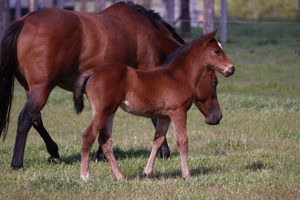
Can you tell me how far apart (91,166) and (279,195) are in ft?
7.73

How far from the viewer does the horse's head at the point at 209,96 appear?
632cm

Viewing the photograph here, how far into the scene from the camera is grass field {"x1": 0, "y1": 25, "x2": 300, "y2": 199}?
4848 millimetres

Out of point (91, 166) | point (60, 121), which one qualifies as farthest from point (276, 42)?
point (91, 166)

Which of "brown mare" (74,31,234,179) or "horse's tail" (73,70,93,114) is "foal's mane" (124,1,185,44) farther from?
"horse's tail" (73,70,93,114)

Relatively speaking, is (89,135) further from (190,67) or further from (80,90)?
(190,67)

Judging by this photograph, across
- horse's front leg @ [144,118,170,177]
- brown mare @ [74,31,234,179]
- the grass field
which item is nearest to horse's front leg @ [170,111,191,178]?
brown mare @ [74,31,234,179]

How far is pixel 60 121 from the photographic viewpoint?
985 centimetres

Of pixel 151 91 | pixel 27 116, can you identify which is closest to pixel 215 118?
pixel 151 91

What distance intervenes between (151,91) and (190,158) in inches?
57.3

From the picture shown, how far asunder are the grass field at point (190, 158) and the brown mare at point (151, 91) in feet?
1.21

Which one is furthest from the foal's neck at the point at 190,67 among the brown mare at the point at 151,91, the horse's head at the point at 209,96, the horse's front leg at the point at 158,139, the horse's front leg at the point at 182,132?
the horse's head at the point at 209,96

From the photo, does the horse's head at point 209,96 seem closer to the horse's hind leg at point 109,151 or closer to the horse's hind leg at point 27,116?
the horse's hind leg at point 109,151

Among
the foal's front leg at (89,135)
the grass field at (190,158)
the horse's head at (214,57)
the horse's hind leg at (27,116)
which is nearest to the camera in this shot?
the grass field at (190,158)

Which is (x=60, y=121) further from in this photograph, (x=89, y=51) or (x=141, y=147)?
(x=89, y=51)
